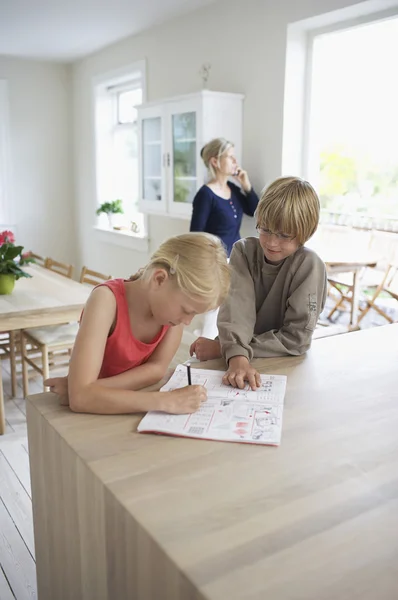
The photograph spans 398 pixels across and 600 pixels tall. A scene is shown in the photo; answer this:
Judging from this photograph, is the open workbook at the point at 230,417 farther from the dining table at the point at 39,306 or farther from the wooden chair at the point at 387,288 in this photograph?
the wooden chair at the point at 387,288

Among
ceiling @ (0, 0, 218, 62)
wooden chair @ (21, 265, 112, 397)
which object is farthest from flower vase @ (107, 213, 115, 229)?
wooden chair @ (21, 265, 112, 397)

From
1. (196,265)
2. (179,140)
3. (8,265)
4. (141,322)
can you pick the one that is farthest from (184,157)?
(196,265)

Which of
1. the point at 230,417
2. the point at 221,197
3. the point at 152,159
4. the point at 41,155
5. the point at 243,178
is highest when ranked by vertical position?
the point at 41,155

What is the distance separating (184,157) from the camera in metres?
4.05

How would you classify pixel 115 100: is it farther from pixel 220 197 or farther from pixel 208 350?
pixel 208 350

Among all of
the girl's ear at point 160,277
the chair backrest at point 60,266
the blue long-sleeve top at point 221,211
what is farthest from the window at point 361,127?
the girl's ear at point 160,277

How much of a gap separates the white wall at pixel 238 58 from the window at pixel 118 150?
399mm

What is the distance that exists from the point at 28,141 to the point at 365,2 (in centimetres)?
447

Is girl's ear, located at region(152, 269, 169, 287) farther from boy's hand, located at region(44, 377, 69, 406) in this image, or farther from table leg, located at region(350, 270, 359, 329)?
table leg, located at region(350, 270, 359, 329)

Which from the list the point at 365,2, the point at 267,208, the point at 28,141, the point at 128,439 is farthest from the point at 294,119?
the point at 28,141

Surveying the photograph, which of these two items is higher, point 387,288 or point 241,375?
point 241,375

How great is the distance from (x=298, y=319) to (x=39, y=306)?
1656 millimetres

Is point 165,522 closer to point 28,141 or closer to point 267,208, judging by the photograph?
point 267,208

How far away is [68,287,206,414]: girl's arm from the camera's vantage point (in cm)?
117
